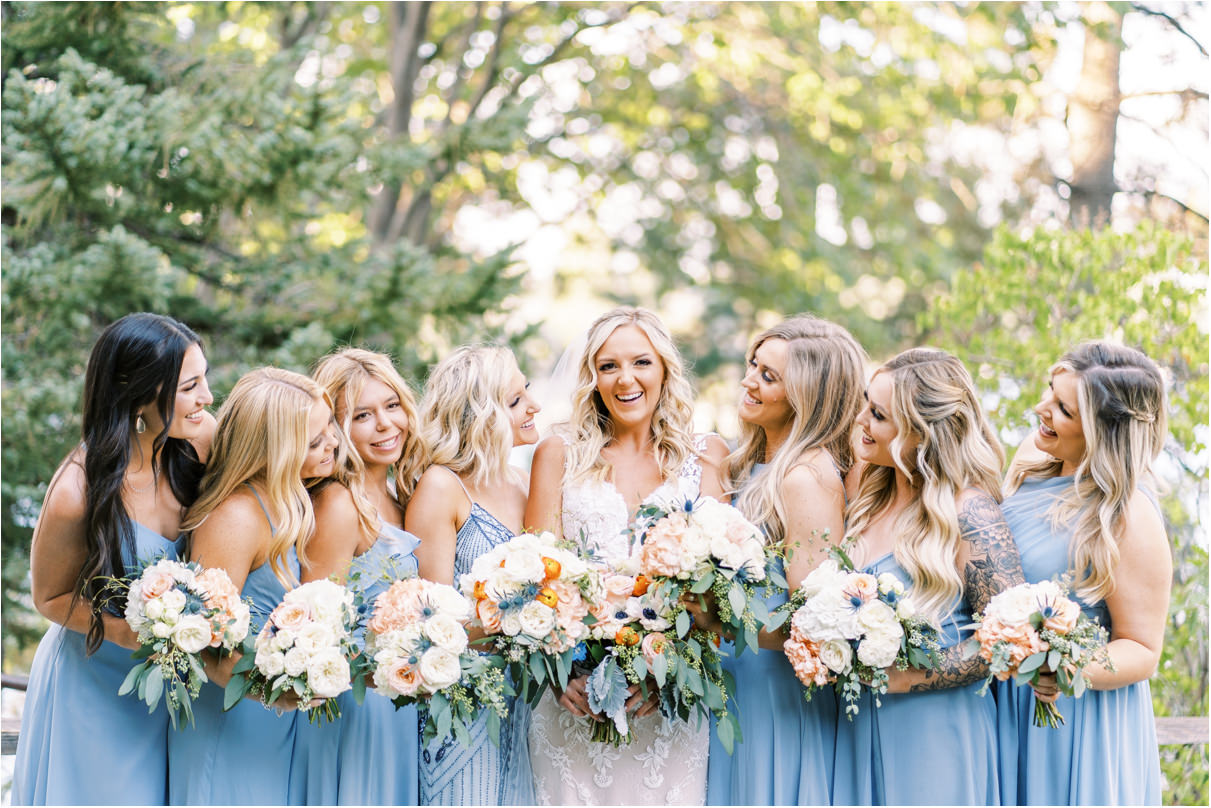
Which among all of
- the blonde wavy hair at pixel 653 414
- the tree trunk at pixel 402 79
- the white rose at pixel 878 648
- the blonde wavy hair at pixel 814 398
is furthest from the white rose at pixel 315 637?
the tree trunk at pixel 402 79

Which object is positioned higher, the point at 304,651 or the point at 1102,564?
the point at 1102,564

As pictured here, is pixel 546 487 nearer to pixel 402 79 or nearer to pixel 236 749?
pixel 236 749

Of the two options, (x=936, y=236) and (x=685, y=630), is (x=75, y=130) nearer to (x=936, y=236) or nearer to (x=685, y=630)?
(x=685, y=630)

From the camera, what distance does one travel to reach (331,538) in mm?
4098

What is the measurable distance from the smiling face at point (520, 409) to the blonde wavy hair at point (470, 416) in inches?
1.2

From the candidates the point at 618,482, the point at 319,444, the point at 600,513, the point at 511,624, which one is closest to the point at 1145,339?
the point at 618,482

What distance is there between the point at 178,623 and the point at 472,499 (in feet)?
4.28

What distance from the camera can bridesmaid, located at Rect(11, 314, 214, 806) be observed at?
12.2ft

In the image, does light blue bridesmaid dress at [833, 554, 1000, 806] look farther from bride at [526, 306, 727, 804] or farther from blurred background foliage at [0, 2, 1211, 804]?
blurred background foliage at [0, 2, 1211, 804]

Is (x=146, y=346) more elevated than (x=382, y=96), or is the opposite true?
(x=382, y=96)

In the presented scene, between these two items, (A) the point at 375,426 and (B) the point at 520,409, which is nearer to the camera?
(A) the point at 375,426

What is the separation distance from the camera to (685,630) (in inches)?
144

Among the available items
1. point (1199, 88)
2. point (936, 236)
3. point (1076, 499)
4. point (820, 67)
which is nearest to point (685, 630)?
point (1076, 499)

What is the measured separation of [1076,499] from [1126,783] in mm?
1104
